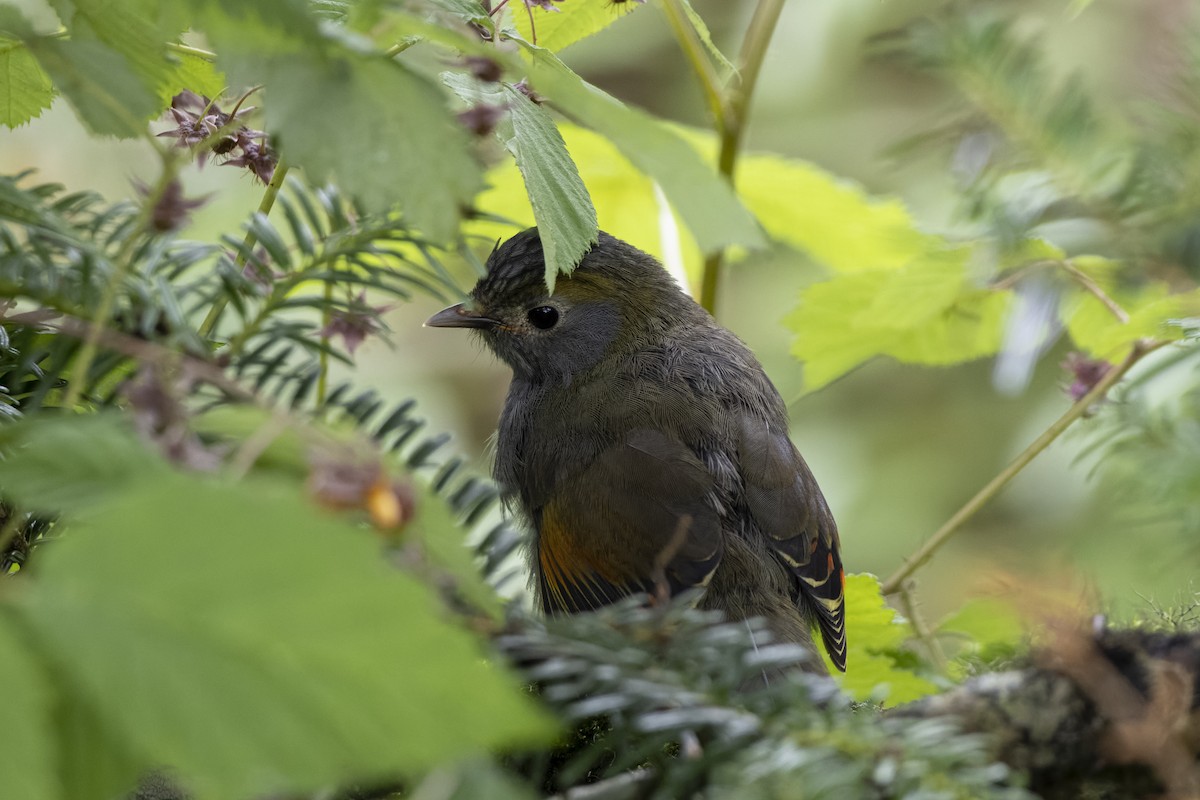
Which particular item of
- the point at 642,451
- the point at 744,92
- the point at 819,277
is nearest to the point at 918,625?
the point at 642,451

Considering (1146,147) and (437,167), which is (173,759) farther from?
(1146,147)

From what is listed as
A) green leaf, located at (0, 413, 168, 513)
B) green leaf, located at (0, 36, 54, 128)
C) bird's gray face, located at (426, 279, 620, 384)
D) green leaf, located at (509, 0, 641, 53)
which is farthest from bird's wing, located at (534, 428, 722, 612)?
green leaf, located at (0, 413, 168, 513)

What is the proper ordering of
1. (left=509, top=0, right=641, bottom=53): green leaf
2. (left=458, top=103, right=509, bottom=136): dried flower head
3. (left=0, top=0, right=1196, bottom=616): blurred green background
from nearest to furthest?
(left=458, top=103, right=509, bottom=136): dried flower head
(left=509, top=0, right=641, bottom=53): green leaf
(left=0, top=0, right=1196, bottom=616): blurred green background

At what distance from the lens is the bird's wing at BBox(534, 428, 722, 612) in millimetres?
1965

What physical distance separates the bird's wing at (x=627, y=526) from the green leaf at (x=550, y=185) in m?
0.93

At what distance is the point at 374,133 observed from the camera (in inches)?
27.6

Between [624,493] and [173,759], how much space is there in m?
1.65

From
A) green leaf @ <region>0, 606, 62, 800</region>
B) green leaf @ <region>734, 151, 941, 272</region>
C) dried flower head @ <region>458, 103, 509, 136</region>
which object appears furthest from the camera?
green leaf @ <region>734, 151, 941, 272</region>

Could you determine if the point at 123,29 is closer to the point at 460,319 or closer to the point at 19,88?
the point at 19,88

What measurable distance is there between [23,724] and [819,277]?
3204mm

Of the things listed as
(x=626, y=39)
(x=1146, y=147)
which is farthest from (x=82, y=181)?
(x=1146, y=147)

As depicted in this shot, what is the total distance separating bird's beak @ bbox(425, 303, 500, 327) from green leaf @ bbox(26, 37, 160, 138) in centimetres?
157

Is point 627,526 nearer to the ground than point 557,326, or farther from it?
nearer to the ground

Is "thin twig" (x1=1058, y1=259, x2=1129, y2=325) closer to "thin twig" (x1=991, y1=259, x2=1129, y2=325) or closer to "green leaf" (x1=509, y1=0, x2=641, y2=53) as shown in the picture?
"thin twig" (x1=991, y1=259, x2=1129, y2=325)
